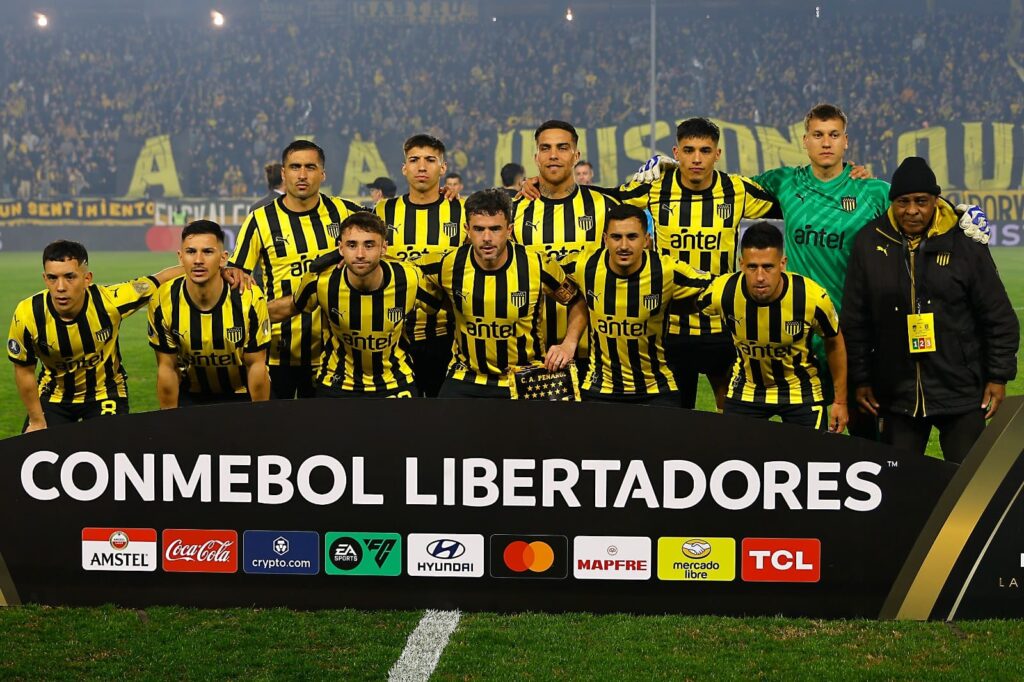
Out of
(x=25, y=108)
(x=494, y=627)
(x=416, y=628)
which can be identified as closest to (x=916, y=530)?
(x=494, y=627)

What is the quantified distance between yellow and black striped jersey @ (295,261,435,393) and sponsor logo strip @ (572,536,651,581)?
1.30 meters

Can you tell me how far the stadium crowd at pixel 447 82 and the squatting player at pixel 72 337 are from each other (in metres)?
25.1

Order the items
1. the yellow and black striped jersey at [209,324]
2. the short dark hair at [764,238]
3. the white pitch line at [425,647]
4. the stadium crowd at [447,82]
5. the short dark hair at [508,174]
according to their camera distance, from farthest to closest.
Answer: the stadium crowd at [447,82]
the short dark hair at [508,174]
the yellow and black striped jersey at [209,324]
the short dark hair at [764,238]
the white pitch line at [425,647]

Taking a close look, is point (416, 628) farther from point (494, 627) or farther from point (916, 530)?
point (916, 530)

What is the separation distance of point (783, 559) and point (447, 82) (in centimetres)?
3041

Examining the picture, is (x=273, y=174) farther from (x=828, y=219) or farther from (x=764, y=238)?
(x=764, y=238)

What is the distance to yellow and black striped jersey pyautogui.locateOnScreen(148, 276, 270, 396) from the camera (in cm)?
509

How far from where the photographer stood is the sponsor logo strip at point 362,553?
4.12 metres

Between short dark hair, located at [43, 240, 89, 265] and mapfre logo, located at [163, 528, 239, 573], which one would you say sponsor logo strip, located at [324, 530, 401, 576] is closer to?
mapfre logo, located at [163, 528, 239, 573]

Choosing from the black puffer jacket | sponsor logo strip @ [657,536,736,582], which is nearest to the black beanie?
the black puffer jacket

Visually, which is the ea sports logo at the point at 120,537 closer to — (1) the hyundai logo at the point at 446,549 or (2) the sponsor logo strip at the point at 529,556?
(1) the hyundai logo at the point at 446,549

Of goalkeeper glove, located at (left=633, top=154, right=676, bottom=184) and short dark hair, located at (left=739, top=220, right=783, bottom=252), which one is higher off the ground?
goalkeeper glove, located at (left=633, top=154, right=676, bottom=184)

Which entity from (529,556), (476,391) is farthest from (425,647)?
(476,391)

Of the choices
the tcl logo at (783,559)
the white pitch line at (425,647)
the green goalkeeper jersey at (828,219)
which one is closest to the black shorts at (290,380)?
the white pitch line at (425,647)
